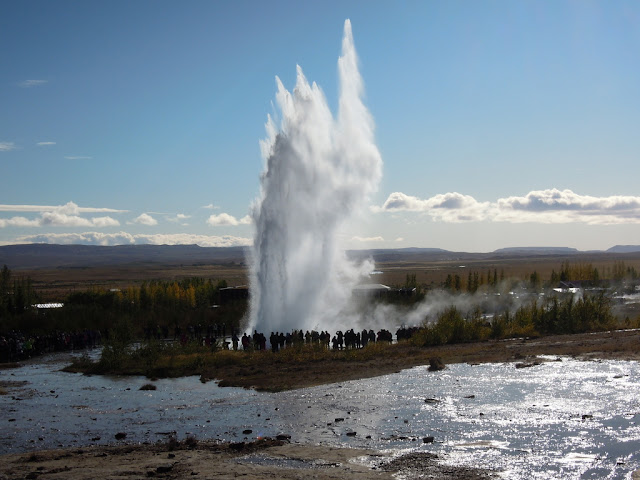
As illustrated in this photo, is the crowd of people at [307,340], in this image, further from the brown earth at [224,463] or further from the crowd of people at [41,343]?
the brown earth at [224,463]

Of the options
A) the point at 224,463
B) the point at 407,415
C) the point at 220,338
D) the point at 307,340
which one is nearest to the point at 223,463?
the point at 224,463

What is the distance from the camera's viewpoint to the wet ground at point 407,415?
14.0 m

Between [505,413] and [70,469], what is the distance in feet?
35.5

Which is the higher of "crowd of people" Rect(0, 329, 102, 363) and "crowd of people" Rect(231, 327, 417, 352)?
"crowd of people" Rect(231, 327, 417, 352)

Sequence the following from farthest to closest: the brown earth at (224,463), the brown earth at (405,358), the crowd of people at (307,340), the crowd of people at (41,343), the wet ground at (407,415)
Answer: the crowd of people at (41,343) < the crowd of people at (307,340) < the brown earth at (405,358) < the wet ground at (407,415) < the brown earth at (224,463)

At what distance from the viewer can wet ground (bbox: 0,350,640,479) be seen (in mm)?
14000

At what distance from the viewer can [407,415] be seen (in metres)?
17.8

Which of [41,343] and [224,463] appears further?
[41,343]

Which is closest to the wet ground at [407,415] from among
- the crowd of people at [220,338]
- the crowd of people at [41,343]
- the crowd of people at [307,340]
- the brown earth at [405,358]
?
the brown earth at [405,358]

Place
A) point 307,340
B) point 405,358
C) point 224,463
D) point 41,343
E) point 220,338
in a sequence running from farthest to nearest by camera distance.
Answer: point 220,338
point 41,343
point 307,340
point 405,358
point 224,463

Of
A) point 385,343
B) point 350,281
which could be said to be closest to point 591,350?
point 385,343

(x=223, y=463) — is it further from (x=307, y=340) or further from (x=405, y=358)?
(x=307, y=340)

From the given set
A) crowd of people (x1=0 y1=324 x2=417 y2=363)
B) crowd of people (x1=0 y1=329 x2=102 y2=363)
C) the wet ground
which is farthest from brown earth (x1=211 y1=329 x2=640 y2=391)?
crowd of people (x1=0 y1=329 x2=102 y2=363)

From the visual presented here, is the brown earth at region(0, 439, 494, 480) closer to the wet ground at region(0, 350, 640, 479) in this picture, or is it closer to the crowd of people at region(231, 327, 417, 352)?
the wet ground at region(0, 350, 640, 479)
